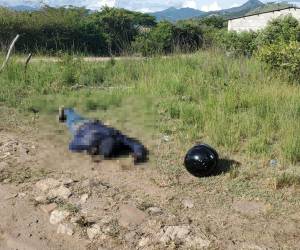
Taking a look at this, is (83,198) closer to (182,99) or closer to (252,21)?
(182,99)

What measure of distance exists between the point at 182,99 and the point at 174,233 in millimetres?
4315

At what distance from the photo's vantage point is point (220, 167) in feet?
19.2

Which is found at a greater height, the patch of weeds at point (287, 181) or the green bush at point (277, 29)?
the green bush at point (277, 29)

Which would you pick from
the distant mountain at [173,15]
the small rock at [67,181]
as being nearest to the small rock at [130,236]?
the small rock at [67,181]

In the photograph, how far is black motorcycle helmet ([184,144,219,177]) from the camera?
554 cm

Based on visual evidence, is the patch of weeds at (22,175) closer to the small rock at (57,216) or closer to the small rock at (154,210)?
the small rock at (57,216)

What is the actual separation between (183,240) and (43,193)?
1.67 m

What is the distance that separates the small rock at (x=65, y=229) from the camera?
4.54 meters

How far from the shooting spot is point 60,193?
5.19 m

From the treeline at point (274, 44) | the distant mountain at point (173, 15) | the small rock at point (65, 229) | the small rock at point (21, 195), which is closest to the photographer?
the small rock at point (65, 229)

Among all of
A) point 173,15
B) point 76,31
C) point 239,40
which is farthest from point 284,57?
point 173,15

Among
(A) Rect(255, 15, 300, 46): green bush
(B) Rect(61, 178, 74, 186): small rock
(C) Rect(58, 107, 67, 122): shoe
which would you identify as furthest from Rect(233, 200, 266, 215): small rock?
(A) Rect(255, 15, 300, 46): green bush

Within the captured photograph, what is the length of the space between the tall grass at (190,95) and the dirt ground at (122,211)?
1164mm

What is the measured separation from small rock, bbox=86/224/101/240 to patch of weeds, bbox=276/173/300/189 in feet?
6.56
